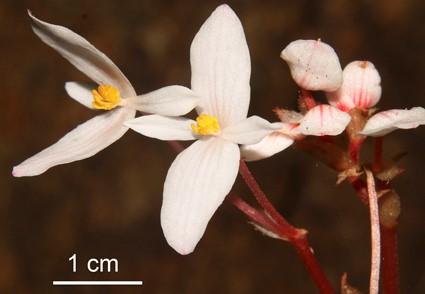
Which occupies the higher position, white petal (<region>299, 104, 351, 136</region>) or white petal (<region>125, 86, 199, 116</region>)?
white petal (<region>125, 86, 199, 116</region>)

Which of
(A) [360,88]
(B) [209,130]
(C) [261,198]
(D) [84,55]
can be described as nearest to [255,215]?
(C) [261,198]

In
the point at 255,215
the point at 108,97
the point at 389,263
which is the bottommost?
the point at 389,263

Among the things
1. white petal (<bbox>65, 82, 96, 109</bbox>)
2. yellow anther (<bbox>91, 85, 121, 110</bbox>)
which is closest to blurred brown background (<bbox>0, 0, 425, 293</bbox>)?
white petal (<bbox>65, 82, 96, 109</bbox>)

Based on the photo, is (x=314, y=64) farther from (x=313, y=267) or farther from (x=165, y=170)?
(x=165, y=170)

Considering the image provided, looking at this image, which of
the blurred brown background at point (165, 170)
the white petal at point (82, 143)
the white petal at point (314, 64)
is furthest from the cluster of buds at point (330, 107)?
the blurred brown background at point (165, 170)

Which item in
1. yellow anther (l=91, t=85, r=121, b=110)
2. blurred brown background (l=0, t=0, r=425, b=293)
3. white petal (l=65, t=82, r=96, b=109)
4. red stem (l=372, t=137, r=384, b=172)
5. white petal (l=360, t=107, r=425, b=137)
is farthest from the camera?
blurred brown background (l=0, t=0, r=425, b=293)

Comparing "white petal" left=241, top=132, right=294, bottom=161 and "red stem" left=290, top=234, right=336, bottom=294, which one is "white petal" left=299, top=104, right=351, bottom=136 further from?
"red stem" left=290, top=234, right=336, bottom=294

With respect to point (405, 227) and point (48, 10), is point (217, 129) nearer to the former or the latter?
point (405, 227)

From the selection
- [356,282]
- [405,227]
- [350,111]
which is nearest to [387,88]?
[405,227]
